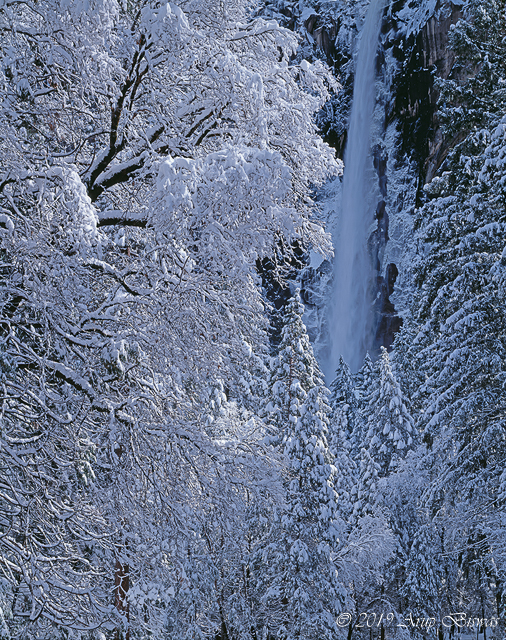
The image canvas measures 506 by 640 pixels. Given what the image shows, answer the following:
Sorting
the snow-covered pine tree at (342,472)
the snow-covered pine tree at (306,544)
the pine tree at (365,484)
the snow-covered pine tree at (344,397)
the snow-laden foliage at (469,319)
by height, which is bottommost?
the snow-covered pine tree at (344,397)

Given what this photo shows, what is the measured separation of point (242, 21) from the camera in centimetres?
584

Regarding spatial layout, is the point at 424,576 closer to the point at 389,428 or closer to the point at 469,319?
the point at 389,428

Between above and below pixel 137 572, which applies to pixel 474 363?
above

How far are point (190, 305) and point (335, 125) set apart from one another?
2970 inches

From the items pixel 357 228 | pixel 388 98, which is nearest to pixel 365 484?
pixel 357 228

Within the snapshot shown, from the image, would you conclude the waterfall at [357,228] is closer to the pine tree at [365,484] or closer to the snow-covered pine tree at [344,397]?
the snow-covered pine tree at [344,397]

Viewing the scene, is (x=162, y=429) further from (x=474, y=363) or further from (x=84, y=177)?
(x=474, y=363)

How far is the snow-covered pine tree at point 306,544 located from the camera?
1560cm

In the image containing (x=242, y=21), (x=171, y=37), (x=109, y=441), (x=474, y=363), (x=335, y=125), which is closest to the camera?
(x=171, y=37)

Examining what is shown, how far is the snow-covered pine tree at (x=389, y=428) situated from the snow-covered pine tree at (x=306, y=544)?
5.82 meters

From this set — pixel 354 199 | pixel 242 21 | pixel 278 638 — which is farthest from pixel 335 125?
pixel 242 21

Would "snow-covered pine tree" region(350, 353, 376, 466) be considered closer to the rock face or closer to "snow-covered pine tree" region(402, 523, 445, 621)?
"snow-covered pine tree" region(402, 523, 445, 621)

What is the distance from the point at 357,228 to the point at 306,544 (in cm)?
5694

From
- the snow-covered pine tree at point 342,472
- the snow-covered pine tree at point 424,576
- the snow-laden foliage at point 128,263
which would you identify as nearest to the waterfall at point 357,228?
the snow-covered pine tree at point 342,472
